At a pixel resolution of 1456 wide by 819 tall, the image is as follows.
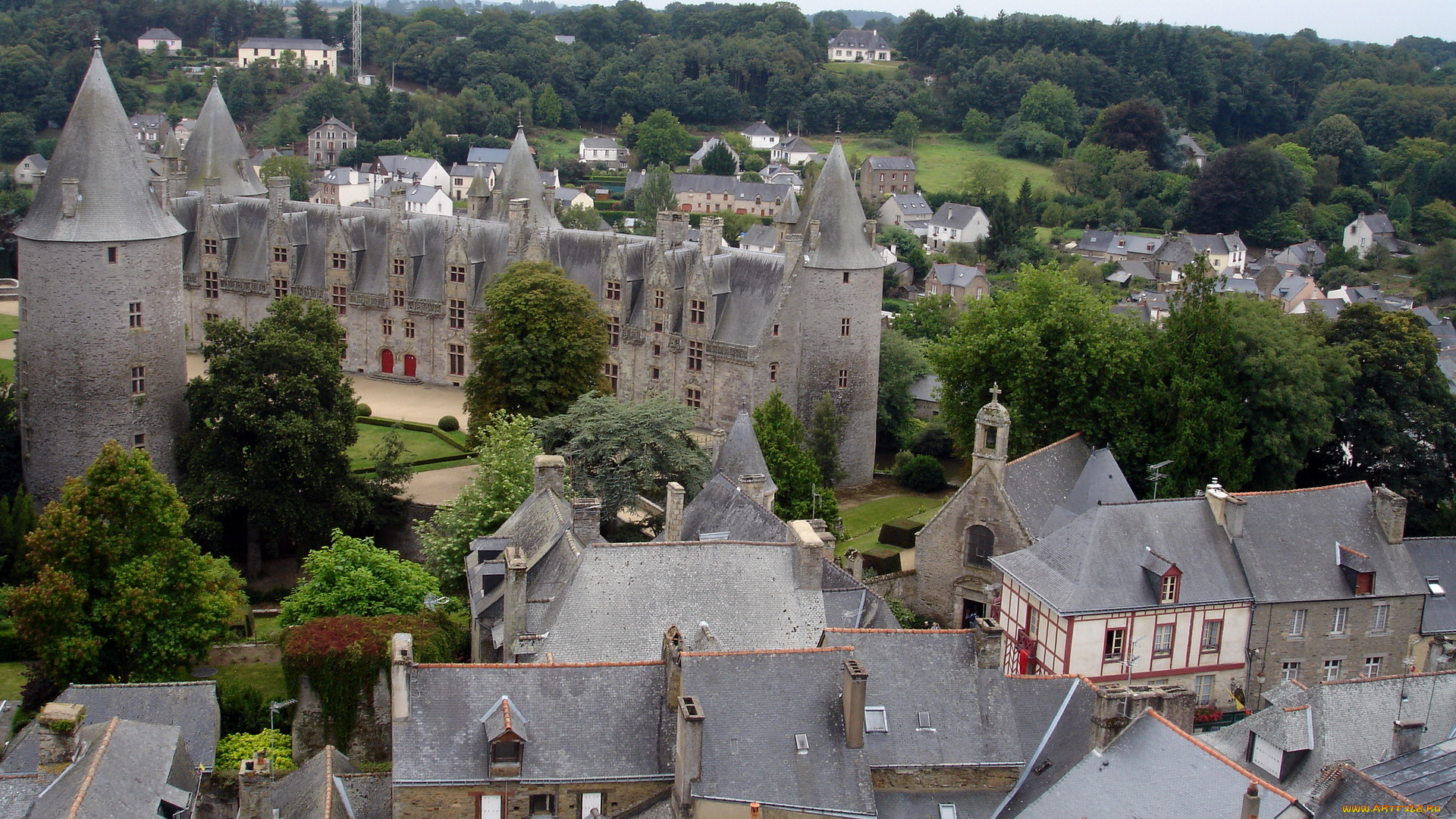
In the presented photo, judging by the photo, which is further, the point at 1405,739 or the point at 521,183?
the point at 521,183

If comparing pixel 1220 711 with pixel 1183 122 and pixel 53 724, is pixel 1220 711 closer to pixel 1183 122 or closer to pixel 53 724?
pixel 53 724

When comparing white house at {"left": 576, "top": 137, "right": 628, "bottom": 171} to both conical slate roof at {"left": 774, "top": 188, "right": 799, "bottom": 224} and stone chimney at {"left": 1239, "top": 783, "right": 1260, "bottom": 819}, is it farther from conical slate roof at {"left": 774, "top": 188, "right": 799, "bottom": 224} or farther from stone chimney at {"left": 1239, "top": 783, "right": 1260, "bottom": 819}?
stone chimney at {"left": 1239, "top": 783, "right": 1260, "bottom": 819}

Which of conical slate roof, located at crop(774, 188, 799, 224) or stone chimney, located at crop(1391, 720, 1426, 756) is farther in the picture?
conical slate roof, located at crop(774, 188, 799, 224)

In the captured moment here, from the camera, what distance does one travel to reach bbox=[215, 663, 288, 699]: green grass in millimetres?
39031

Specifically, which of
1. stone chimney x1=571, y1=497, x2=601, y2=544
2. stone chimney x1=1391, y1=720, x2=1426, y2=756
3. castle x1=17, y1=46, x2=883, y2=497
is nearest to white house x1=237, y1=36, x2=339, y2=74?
castle x1=17, y1=46, x2=883, y2=497

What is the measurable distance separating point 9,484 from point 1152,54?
160 meters

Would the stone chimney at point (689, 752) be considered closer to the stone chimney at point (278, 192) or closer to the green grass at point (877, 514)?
the green grass at point (877, 514)

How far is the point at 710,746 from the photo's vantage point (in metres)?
27.8

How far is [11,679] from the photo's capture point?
4081 centimetres

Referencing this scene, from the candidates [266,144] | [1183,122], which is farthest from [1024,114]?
[266,144]

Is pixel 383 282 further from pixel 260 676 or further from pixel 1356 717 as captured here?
pixel 1356 717

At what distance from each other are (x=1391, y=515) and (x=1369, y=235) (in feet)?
328

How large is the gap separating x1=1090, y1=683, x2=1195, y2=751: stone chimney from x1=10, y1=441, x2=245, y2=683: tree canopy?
2271cm

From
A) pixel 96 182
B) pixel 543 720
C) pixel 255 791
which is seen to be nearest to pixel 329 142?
pixel 96 182
